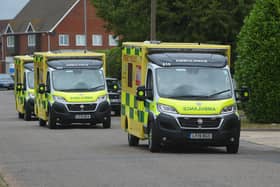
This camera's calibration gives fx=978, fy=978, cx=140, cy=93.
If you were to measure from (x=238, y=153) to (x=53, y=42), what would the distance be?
92601 millimetres

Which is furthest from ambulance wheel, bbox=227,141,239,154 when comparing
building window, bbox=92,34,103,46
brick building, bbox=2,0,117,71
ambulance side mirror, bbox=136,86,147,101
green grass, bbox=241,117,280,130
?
building window, bbox=92,34,103,46

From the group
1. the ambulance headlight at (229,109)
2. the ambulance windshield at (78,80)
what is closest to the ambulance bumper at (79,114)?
the ambulance windshield at (78,80)

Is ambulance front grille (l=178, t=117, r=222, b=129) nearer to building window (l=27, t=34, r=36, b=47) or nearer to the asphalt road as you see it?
the asphalt road

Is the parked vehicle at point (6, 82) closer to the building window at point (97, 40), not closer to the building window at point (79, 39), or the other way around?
the building window at point (79, 39)

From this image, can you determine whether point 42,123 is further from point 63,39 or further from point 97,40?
point 97,40

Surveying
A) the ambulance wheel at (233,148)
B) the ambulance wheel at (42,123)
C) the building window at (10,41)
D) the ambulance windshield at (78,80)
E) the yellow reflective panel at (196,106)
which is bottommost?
the building window at (10,41)

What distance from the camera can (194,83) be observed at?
20594 mm

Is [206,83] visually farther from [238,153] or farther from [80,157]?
[80,157]

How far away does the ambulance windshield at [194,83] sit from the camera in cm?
2036

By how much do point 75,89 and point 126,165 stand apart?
15039mm

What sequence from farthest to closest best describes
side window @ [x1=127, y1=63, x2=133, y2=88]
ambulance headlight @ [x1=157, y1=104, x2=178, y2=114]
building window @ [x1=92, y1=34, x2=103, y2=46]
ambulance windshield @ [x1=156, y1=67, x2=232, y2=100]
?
building window @ [x1=92, y1=34, x2=103, y2=46] → side window @ [x1=127, y1=63, x2=133, y2=88] → ambulance windshield @ [x1=156, y1=67, x2=232, y2=100] → ambulance headlight @ [x1=157, y1=104, x2=178, y2=114]

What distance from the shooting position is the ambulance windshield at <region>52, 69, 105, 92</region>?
105ft

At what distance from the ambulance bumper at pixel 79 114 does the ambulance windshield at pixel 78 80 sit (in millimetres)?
661

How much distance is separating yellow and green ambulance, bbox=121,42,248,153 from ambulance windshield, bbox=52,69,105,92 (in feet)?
32.8
